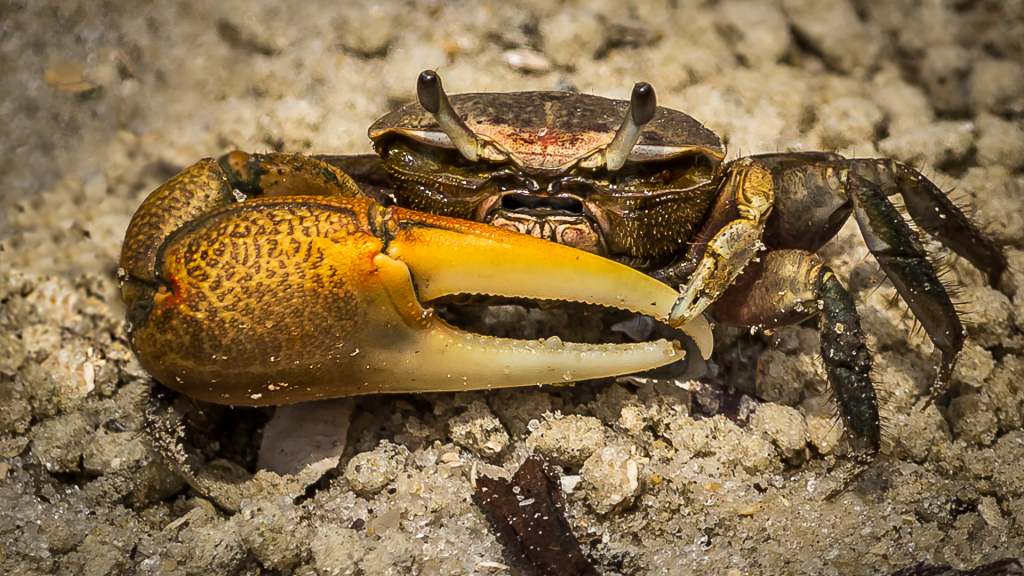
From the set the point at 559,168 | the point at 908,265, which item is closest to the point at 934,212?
the point at 908,265

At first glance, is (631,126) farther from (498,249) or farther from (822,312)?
(822,312)

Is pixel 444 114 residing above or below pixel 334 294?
above

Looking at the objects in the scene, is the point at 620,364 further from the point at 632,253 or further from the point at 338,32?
the point at 338,32

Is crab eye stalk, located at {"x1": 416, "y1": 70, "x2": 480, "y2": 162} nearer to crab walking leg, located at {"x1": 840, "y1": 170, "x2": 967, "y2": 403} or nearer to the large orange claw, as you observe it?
the large orange claw

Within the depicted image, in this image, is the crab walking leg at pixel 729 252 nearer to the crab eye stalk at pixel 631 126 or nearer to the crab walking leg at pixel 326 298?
the crab walking leg at pixel 326 298

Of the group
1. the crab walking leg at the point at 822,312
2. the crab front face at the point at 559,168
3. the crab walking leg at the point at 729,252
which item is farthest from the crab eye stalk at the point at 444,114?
the crab walking leg at the point at 822,312

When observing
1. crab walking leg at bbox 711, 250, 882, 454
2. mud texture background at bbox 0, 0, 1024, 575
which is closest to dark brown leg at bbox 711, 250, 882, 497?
crab walking leg at bbox 711, 250, 882, 454

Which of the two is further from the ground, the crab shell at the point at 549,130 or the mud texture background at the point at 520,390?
the crab shell at the point at 549,130
